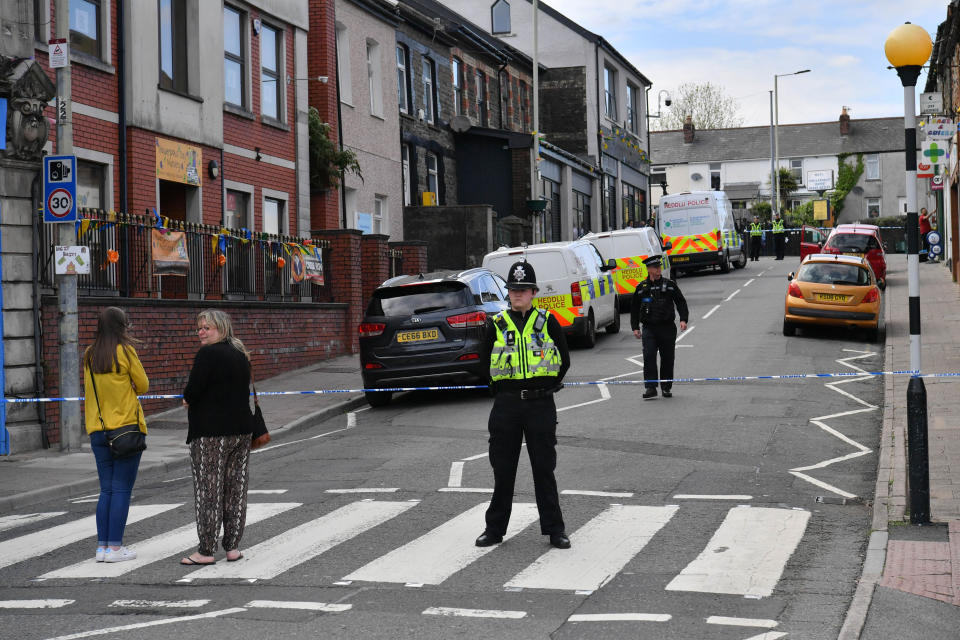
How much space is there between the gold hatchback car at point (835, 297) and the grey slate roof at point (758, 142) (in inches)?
2707

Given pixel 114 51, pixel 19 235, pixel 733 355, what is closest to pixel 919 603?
pixel 19 235

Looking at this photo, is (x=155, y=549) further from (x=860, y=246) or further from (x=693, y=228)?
(x=693, y=228)

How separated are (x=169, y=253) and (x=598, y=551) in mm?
11588

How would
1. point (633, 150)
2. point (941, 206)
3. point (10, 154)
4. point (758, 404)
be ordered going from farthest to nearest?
1. point (633, 150)
2. point (941, 206)
3. point (758, 404)
4. point (10, 154)

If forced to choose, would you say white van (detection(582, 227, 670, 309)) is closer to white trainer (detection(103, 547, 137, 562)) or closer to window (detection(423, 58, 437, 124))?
window (detection(423, 58, 437, 124))

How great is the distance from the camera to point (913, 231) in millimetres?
9328

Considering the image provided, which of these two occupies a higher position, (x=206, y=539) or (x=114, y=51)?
(x=114, y=51)

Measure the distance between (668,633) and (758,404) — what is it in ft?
31.4

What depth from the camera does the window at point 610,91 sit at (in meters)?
55.0

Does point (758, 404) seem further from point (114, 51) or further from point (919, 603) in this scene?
point (114, 51)

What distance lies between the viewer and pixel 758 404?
15523mm

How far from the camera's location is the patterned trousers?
828 cm

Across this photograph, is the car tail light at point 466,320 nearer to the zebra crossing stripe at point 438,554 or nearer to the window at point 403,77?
the zebra crossing stripe at point 438,554

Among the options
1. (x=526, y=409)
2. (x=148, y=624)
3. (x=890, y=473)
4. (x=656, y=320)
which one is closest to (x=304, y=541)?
(x=526, y=409)
